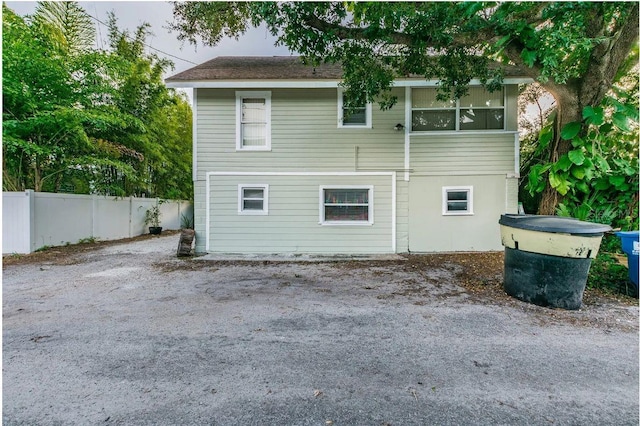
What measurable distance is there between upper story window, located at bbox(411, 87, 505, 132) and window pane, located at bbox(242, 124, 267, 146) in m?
4.27

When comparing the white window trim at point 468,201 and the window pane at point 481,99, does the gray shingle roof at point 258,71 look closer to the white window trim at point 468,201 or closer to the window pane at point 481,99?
the window pane at point 481,99

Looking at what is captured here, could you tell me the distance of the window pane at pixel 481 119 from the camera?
317 inches

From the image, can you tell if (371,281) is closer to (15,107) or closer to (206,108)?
(206,108)

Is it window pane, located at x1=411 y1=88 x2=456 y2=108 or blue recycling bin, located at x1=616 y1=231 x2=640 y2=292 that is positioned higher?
window pane, located at x1=411 y1=88 x2=456 y2=108

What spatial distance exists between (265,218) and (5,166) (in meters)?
7.56

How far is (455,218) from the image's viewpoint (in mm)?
8062

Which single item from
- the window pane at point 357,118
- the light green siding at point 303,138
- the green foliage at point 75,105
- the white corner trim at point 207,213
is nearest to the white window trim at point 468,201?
the light green siding at point 303,138

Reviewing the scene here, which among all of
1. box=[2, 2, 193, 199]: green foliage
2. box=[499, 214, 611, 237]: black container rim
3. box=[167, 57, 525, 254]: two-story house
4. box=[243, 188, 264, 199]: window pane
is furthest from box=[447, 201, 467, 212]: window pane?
box=[2, 2, 193, 199]: green foliage

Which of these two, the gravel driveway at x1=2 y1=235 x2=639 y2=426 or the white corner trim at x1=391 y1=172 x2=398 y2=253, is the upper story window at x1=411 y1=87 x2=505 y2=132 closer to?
the white corner trim at x1=391 y1=172 x2=398 y2=253

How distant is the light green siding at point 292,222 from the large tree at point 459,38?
272 centimetres

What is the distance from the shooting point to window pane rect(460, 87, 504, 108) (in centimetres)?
800

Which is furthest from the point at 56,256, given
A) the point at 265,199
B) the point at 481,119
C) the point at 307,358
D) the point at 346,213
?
the point at 481,119

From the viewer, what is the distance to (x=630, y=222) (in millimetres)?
6727

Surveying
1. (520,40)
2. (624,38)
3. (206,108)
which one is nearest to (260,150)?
(206,108)
